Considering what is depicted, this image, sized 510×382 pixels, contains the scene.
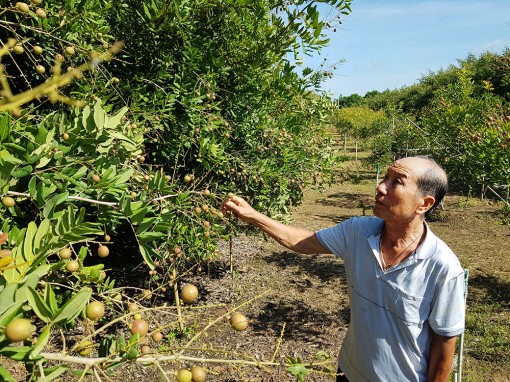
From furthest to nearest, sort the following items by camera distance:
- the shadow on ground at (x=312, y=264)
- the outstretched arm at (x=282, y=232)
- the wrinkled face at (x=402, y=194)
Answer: the shadow on ground at (x=312, y=264)
the outstretched arm at (x=282, y=232)
the wrinkled face at (x=402, y=194)

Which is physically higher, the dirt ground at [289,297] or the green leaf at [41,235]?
the green leaf at [41,235]

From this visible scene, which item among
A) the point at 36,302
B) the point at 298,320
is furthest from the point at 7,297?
the point at 298,320

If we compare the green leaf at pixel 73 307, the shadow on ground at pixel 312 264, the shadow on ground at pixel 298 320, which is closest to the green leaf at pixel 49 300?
the green leaf at pixel 73 307

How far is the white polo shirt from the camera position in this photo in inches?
67.0

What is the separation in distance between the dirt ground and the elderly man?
2.06 ft

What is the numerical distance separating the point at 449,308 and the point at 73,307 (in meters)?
1.47

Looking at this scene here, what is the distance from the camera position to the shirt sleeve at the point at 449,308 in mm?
1688

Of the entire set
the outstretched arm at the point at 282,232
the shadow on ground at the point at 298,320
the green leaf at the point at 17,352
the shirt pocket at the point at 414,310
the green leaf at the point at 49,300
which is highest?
the green leaf at the point at 49,300

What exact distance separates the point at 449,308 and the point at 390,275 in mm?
258

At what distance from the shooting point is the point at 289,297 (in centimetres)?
544

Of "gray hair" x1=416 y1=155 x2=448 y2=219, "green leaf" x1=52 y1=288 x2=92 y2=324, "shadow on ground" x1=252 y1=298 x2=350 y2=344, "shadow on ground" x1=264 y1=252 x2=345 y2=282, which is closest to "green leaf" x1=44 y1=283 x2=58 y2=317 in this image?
"green leaf" x1=52 y1=288 x2=92 y2=324

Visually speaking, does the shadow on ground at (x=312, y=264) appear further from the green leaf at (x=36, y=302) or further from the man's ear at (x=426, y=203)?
the green leaf at (x=36, y=302)

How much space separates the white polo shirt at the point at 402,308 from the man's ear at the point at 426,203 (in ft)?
0.33

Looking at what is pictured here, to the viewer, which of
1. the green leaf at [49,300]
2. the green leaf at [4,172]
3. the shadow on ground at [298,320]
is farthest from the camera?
the shadow on ground at [298,320]
